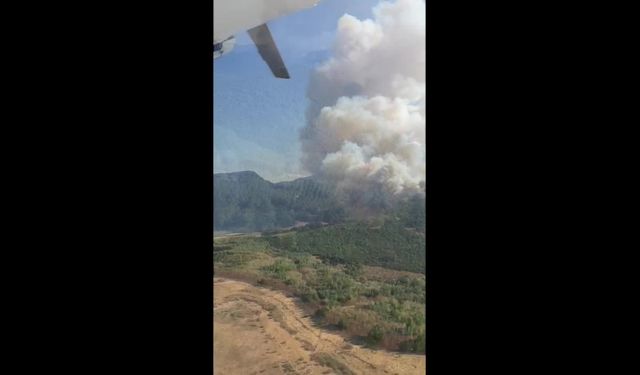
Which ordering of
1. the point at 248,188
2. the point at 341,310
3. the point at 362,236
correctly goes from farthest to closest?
the point at 248,188 → the point at 362,236 → the point at 341,310

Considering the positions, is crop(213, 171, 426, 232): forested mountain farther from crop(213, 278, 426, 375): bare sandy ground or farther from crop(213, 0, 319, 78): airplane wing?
crop(213, 0, 319, 78): airplane wing

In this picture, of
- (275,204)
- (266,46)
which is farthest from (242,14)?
(275,204)

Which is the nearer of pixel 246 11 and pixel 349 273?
pixel 246 11

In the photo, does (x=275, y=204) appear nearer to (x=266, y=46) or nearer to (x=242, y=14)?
(x=266, y=46)
